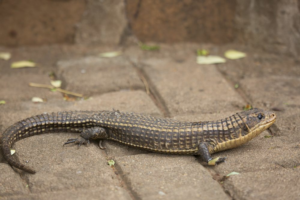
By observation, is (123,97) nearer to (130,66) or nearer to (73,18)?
(130,66)

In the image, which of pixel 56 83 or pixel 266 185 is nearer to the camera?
pixel 266 185

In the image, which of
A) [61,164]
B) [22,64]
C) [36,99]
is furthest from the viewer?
[22,64]

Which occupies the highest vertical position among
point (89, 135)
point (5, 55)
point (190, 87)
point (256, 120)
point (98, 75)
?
point (256, 120)

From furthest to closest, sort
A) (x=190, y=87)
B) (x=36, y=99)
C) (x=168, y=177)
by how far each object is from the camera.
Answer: (x=190, y=87), (x=36, y=99), (x=168, y=177)

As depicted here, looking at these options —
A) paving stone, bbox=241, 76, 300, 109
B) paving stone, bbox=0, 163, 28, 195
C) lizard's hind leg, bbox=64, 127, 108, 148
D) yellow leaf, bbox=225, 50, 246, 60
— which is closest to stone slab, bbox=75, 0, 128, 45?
yellow leaf, bbox=225, 50, 246, 60

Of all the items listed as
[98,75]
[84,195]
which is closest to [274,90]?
[98,75]

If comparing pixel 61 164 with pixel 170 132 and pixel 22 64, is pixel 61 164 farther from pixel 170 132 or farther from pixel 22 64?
pixel 22 64
